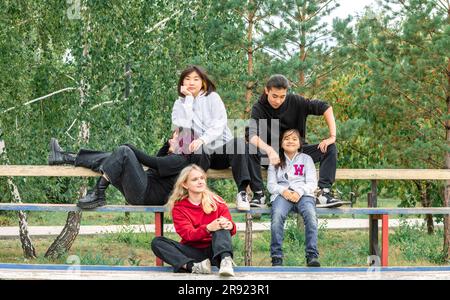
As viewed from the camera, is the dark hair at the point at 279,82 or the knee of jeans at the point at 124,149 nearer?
the knee of jeans at the point at 124,149

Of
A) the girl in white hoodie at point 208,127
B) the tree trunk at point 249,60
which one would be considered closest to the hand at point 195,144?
the girl in white hoodie at point 208,127

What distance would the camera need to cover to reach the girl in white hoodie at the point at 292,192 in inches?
219

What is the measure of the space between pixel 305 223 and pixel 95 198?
1405mm

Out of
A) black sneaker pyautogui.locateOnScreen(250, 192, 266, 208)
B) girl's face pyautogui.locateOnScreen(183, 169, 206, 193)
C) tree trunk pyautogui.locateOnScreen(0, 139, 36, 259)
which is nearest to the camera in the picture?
girl's face pyautogui.locateOnScreen(183, 169, 206, 193)

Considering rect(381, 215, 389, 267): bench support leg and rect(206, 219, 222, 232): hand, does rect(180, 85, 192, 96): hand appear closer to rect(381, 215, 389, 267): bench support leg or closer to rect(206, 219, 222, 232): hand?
rect(206, 219, 222, 232): hand

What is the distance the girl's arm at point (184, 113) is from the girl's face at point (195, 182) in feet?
2.15

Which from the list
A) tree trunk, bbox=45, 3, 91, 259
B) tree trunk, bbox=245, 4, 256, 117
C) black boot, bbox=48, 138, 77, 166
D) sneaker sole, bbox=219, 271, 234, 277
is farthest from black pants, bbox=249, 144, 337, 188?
tree trunk, bbox=245, 4, 256, 117

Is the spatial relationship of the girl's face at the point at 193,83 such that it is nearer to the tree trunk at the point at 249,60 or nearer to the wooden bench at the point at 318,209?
the wooden bench at the point at 318,209

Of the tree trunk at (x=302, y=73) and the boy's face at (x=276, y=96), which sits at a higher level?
the tree trunk at (x=302, y=73)

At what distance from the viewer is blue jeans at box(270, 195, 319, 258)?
5547 mm

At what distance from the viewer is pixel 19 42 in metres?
11.2

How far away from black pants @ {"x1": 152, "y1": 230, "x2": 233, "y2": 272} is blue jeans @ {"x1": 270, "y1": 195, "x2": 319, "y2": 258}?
440 mm

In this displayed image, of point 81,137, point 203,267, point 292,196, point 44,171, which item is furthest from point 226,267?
point 81,137

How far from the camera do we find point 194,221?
533 cm
